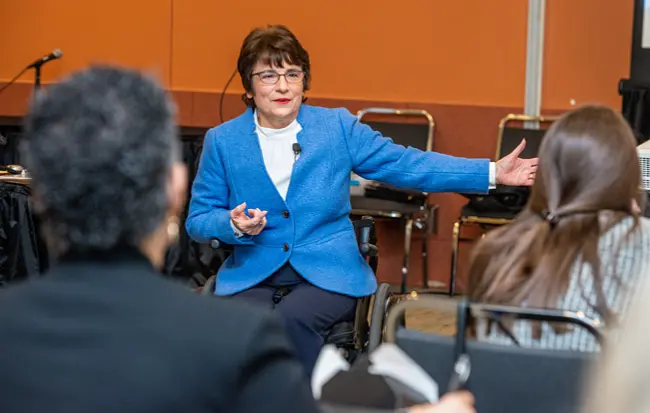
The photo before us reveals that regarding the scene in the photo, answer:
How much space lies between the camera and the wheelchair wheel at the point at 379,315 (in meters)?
2.43

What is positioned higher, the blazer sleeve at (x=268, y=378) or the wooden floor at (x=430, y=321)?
the blazer sleeve at (x=268, y=378)

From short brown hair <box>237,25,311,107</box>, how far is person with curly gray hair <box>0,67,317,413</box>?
178 cm

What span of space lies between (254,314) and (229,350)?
0.06 m

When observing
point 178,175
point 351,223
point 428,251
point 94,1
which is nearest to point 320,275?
point 351,223

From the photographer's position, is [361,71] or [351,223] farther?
[361,71]

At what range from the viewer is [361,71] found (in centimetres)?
565

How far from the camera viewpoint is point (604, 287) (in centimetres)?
167

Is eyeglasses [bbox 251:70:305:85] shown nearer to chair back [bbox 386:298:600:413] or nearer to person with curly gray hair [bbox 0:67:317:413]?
chair back [bbox 386:298:600:413]

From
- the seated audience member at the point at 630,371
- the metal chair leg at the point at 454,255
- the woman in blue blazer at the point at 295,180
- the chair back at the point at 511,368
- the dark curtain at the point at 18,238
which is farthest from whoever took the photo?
the metal chair leg at the point at 454,255

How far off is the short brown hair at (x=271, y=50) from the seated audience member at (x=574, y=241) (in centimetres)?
133

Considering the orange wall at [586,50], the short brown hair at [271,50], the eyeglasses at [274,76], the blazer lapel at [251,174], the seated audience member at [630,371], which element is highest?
the orange wall at [586,50]

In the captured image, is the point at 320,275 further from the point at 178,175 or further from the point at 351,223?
the point at 178,175

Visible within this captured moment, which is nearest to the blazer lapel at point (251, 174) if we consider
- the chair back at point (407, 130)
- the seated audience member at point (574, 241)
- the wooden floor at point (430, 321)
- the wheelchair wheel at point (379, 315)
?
the wheelchair wheel at point (379, 315)

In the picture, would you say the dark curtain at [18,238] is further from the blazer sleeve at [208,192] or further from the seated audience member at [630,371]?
the seated audience member at [630,371]
